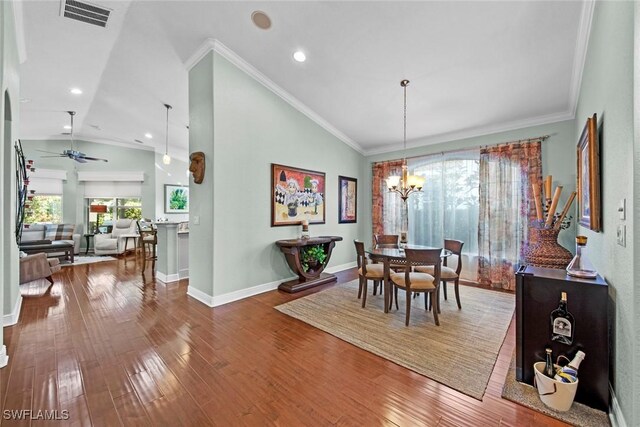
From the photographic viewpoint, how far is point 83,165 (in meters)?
7.80

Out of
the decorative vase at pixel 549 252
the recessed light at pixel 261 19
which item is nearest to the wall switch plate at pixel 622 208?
the decorative vase at pixel 549 252

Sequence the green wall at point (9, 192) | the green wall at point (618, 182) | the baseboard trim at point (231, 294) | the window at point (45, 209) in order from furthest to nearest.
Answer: the window at point (45, 209)
the baseboard trim at point (231, 294)
the green wall at point (9, 192)
the green wall at point (618, 182)

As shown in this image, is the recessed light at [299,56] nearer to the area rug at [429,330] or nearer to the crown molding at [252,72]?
the crown molding at [252,72]

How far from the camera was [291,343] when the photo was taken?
99.1 inches

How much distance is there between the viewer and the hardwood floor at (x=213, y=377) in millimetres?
1621

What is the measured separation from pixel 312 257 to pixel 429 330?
88.1 inches

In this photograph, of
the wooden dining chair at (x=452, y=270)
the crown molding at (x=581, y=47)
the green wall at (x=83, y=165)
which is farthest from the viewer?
the green wall at (x=83, y=165)

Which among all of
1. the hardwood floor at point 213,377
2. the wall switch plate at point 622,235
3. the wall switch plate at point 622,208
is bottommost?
the hardwood floor at point 213,377

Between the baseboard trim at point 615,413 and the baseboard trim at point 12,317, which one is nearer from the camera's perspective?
the baseboard trim at point 615,413

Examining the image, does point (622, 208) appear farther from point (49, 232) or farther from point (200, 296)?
point (49, 232)

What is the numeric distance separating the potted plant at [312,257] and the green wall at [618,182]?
11.2 feet

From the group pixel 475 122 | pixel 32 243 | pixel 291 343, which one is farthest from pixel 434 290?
pixel 32 243

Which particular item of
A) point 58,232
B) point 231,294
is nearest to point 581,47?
point 231,294

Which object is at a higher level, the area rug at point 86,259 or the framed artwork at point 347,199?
the framed artwork at point 347,199
